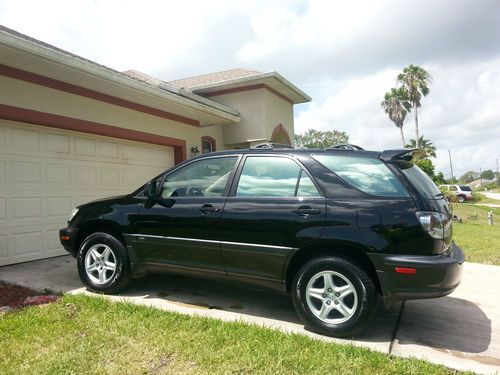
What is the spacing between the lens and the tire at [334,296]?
347cm

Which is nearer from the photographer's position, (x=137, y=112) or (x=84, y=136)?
(x=84, y=136)

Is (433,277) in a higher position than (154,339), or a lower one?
higher

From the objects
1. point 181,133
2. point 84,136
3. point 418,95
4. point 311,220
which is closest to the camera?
point 311,220

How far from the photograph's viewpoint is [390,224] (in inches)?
135

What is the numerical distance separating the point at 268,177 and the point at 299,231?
72 cm

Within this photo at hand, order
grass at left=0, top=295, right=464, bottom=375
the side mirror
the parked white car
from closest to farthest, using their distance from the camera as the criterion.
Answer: grass at left=0, top=295, right=464, bottom=375
the side mirror
the parked white car

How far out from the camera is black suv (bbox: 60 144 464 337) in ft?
11.2

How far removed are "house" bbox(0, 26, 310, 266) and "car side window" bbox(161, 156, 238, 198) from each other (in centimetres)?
305

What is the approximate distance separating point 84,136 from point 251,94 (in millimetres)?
5745

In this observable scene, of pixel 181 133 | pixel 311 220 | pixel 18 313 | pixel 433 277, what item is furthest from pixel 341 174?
pixel 181 133

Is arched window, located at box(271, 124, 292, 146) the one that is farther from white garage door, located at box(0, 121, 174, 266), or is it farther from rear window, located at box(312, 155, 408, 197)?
rear window, located at box(312, 155, 408, 197)

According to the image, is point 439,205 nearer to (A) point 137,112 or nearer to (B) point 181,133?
(A) point 137,112

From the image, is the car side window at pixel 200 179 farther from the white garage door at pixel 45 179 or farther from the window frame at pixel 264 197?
the white garage door at pixel 45 179

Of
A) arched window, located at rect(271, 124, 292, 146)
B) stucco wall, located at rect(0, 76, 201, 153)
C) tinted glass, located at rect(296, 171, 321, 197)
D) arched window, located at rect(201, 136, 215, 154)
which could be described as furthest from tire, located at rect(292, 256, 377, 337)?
arched window, located at rect(271, 124, 292, 146)
